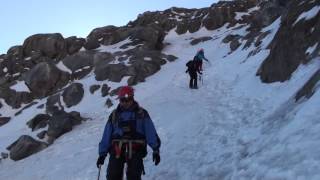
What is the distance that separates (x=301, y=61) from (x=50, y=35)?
157ft

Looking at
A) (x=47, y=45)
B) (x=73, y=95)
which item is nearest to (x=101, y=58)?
(x=73, y=95)

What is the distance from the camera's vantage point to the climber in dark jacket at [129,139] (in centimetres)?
1077

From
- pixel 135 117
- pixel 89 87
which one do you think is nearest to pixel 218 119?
pixel 135 117

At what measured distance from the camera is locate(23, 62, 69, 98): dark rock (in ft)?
161

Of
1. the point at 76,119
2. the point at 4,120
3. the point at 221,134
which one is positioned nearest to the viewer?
the point at 221,134

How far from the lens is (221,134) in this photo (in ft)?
55.6

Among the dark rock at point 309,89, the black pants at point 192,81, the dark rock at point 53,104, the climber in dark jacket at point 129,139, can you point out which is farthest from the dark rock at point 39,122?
the climber in dark jacket at point 129,139

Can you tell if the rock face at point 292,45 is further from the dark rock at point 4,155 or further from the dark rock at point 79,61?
the dark rock at point 79,61

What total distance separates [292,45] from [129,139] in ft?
43.1

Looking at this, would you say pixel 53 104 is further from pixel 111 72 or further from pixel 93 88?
pixel 111 72

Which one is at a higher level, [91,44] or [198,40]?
[198,40]

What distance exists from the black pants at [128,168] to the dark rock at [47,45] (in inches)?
1985

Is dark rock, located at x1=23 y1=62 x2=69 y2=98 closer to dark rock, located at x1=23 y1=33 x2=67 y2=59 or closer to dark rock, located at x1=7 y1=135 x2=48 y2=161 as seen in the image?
dark rock, located at x1=23 y1=33 x2=67 y2=59

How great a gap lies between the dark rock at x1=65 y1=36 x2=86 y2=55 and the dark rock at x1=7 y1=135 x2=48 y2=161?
33.2 metres
